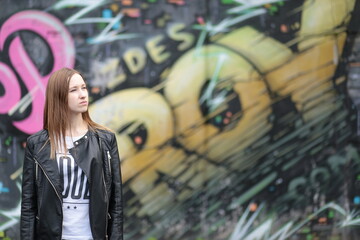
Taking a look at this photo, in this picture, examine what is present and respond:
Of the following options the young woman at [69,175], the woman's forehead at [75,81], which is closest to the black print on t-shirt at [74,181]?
the young woman at [69,175]

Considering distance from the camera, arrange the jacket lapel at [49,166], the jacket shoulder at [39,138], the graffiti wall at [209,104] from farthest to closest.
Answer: the graffiti wall at [209,104], the jacket shoulder at [39,138], the jacket lapel at [49,166]

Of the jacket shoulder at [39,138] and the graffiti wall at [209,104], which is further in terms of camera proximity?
the graffiti wall at [209,104]

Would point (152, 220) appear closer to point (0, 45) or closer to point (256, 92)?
point (256, 92)

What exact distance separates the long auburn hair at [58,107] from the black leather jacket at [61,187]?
0.18 ft

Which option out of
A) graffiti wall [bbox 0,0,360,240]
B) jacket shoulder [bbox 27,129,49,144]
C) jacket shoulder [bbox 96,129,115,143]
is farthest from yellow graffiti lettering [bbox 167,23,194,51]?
jacket shoulder [bbox 27,129,49,144]

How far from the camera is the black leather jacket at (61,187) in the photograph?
3.17m

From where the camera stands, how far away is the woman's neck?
331 centimetres

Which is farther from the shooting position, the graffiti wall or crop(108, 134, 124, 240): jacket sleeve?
the graffiti wall

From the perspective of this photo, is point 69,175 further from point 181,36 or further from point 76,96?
point 181,36

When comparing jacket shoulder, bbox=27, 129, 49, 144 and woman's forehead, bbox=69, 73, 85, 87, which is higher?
woman's forehead, bbox=69, 73, 85, 87

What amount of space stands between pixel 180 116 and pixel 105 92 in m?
0.71

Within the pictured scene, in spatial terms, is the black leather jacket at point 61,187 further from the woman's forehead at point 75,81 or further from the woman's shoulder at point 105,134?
the woman's forehead at point 75,81

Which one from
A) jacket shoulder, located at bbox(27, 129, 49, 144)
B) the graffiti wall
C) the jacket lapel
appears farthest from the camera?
the graffiti wall

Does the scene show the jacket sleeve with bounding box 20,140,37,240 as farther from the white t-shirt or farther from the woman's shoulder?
the woman's shoulder
